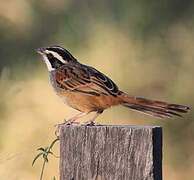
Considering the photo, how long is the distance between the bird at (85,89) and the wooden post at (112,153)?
1.15 m

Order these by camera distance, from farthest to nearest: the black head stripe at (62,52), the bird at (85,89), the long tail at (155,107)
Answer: the black head stripe at (62,52) < the bird at (85,89) < the long tail at (155,107)

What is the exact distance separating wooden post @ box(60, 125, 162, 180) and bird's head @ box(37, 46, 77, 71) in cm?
197

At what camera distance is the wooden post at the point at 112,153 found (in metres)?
3.79

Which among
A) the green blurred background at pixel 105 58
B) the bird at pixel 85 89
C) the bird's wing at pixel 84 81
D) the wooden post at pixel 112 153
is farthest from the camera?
the green blurred background at pixel 105 58

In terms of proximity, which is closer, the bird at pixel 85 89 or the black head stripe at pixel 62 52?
the bird at pixel 85 89

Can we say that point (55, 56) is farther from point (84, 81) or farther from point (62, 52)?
point (84, 81)

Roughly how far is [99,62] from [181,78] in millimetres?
877

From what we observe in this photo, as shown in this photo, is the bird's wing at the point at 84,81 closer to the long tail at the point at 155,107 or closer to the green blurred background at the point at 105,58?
the long tail at the point at 155,107

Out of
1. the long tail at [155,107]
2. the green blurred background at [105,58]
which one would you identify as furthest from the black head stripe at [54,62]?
the green blurred background at [105,58]

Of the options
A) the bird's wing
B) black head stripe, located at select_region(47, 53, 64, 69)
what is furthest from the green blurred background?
the bird's wing

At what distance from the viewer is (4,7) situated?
981 cm

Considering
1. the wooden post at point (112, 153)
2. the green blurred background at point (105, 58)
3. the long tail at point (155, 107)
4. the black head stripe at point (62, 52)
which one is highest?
the green blurred background at point (105, 58)

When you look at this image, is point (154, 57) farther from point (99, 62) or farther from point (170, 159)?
point (170, 159)

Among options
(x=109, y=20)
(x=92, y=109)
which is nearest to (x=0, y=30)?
(x=109, y=20)
